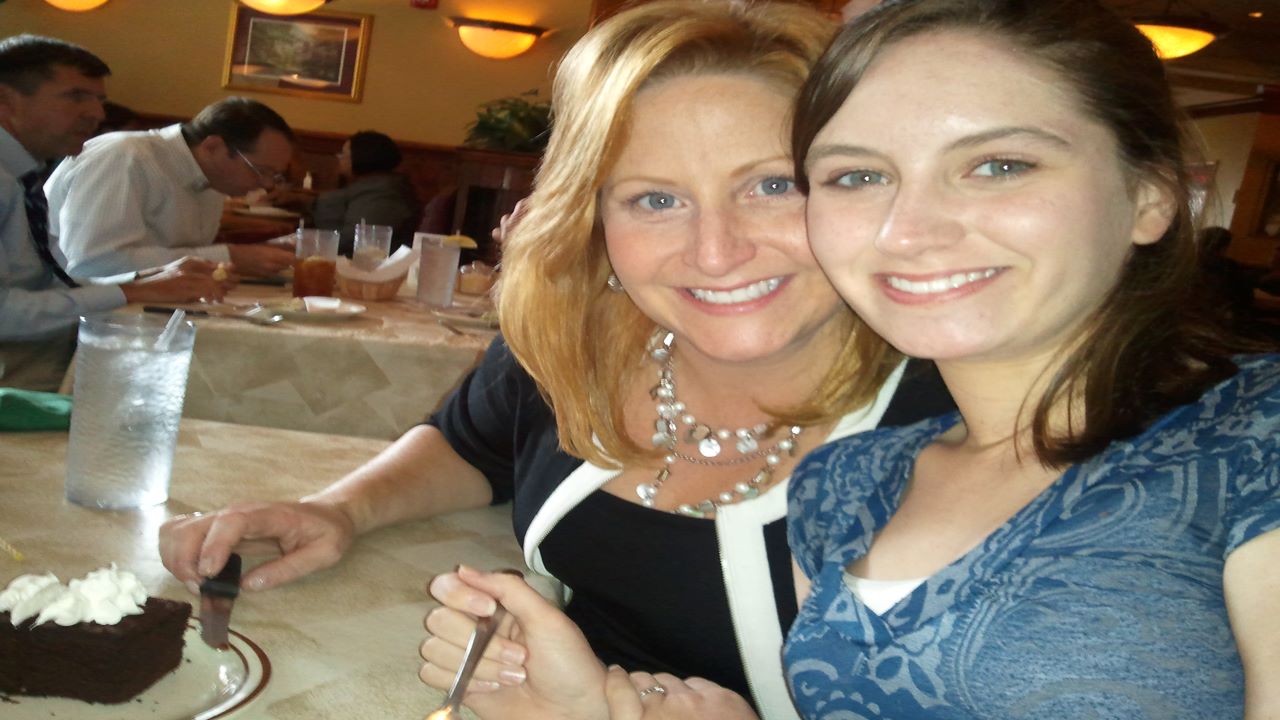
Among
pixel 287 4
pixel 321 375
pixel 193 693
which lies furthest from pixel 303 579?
pixel 287 4

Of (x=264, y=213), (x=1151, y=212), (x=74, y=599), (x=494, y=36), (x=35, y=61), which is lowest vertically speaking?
(x=264, y=213)

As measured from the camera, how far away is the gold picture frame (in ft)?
25.3

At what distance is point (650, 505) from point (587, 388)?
23 centimetres

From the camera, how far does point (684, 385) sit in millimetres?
1449

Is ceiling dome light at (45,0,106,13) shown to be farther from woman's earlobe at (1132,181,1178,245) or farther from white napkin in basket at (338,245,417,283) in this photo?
woman's earlobe at (1132,181,1178,245)

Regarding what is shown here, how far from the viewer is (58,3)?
7.13 meters

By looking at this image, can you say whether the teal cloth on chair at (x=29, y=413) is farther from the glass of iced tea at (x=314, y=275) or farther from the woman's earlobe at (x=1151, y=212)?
the glass of iced tea at (x=314, y=275)

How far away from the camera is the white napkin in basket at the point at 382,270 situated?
10.0 feet

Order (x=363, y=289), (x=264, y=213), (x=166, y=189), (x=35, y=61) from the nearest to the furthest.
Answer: (x=363, y=289) < (x=35, y=61) < (x=166, y=189) < (x=264, y=213)

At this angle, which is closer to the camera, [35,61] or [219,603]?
[219,603]

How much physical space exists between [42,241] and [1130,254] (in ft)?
10.3

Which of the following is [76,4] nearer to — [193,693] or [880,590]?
[193,693]

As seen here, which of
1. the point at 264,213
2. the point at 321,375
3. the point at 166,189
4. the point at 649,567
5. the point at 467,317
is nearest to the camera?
the point at 649,567

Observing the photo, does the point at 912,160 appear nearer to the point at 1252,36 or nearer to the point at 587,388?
the point at 587,388
